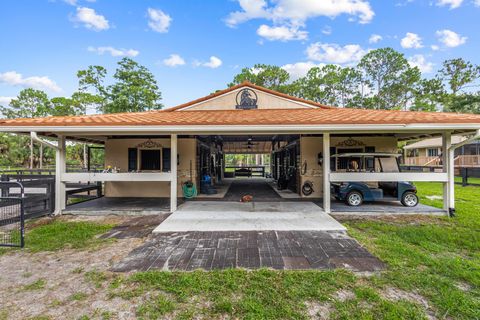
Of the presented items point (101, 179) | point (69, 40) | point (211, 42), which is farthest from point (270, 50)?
point (101, 179)

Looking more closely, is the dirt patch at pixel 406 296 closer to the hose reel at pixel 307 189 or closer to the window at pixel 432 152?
the hose reel at pixel 307 189

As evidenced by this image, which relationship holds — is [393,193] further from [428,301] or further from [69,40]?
[69,40]

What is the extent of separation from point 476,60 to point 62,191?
134 feet

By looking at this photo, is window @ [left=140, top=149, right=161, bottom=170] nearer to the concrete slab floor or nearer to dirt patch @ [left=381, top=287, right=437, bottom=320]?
the concrete slab floor

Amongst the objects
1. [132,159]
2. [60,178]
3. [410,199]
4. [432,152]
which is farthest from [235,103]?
[432,152]

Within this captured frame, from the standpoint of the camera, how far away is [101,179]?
22.6ft

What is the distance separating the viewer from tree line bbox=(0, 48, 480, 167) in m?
24.2

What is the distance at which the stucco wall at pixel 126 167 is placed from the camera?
9703 millimetres

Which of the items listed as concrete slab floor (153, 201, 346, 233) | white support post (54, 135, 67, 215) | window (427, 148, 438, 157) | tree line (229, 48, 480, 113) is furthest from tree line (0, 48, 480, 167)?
concrete slab floor (153, 201, 346, 233)

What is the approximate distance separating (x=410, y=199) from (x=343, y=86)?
73.9 ft

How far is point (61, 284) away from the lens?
2969 mm

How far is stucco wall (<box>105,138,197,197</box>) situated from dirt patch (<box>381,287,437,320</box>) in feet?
26.2

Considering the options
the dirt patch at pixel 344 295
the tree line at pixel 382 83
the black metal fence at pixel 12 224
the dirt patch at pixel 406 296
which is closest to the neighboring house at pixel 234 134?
the black metal fence at pixel 12 224

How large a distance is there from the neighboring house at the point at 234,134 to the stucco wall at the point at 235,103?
0.04m
